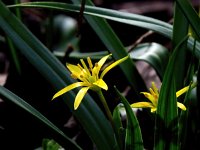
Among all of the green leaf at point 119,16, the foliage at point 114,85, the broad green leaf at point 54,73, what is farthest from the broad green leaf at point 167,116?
the green leaf at point 119,16

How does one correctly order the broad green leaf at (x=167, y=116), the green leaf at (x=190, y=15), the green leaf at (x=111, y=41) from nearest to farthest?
the broad green leaf at (x=167, y=116)
the green leaf at (x=190, y=15)
the green leaf at (x=111, y=41)

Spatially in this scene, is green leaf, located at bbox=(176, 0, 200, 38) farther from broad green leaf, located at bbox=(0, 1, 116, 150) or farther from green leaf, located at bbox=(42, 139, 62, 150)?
green leaf, located at bbox=(42, 139, 62, 150)

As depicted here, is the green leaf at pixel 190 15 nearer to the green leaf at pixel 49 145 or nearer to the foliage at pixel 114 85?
the foliage at pixel 114 85

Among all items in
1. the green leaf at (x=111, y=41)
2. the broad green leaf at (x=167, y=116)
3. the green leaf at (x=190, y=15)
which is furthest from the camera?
the green leaf at (x=111, y=41)

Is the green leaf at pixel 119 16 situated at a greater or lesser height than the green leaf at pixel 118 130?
greater

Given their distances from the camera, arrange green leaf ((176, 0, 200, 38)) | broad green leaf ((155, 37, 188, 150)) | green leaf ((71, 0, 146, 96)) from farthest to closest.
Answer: green leaf ((71, 0, 146, 96)) < green leaf ((176, 0, 200, 38)) < broad green leaf ((155, 37, 188, 150))

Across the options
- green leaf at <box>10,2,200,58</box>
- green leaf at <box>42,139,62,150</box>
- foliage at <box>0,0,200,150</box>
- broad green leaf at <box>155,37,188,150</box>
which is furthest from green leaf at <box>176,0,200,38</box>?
green leaf at <box>42,139,62,150</box>

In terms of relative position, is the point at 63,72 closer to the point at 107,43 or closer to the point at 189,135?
the point at 107,43

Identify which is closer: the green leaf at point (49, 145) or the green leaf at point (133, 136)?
the green leaf at point (133, 136)
